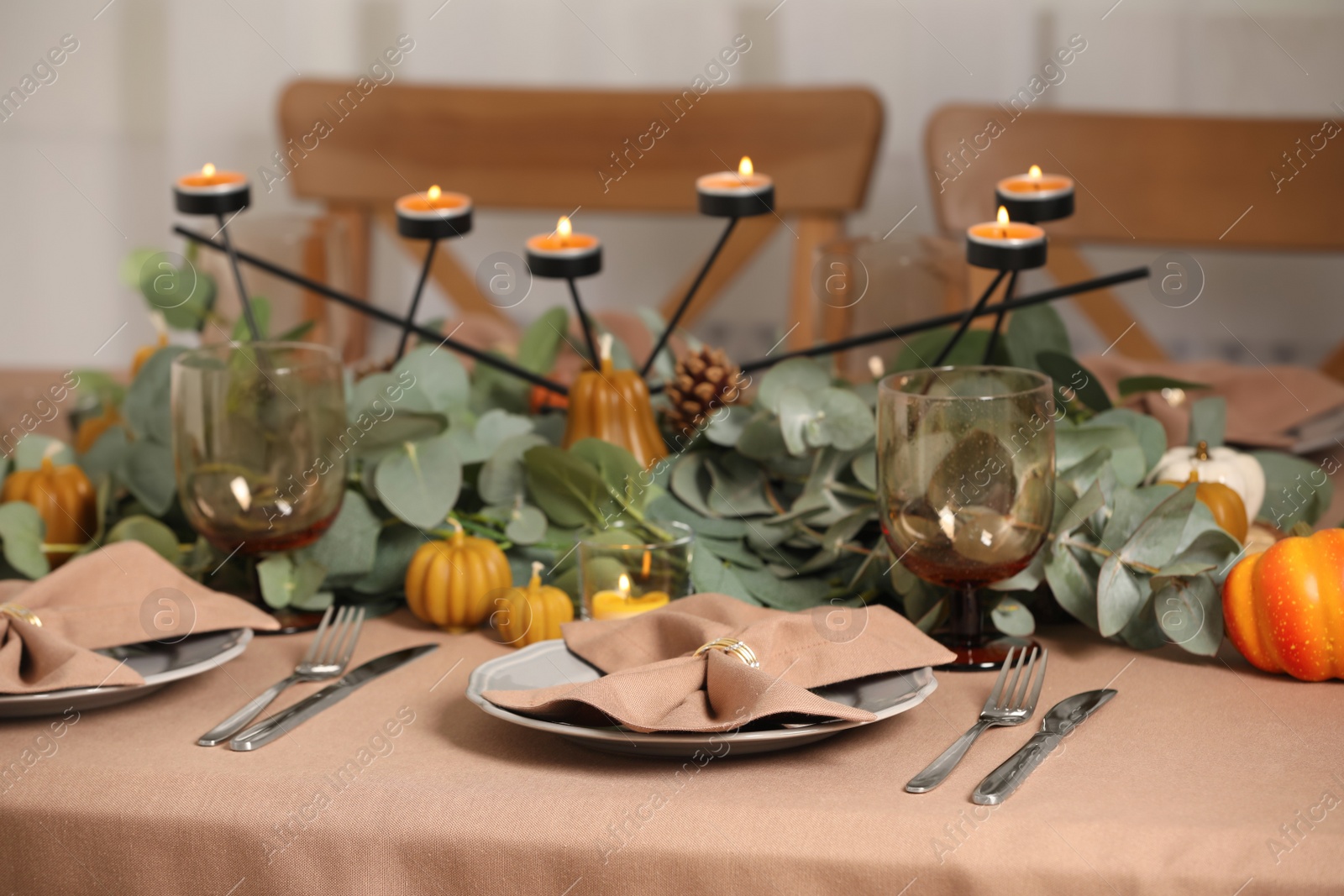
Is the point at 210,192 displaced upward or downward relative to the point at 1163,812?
upward

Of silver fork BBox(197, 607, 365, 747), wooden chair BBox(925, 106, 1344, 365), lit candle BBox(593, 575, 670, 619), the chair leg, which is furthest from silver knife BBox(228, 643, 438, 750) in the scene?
wooden chair BBox(925, 106, 1344, 365)

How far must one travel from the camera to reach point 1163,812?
579mm

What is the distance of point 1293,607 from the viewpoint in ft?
2.34

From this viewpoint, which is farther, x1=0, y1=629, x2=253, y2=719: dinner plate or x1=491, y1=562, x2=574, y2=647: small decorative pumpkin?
x1=491, y1=562, x2=574, y2=647: small decorative pumpkin

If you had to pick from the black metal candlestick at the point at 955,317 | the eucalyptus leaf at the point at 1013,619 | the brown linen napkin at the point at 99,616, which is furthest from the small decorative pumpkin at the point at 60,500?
the eucalyptus leaf at the point at 1013,619

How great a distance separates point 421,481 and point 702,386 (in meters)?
0.22

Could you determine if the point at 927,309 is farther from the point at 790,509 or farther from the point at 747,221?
the point at 747,221

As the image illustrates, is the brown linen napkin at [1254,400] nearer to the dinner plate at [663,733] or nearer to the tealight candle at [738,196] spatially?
the tealight candle at [738,196]

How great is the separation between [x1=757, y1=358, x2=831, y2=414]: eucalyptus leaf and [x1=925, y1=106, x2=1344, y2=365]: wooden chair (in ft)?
4.38

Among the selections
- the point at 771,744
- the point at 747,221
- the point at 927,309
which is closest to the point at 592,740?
the point at 771,744

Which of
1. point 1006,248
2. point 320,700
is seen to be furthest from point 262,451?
point 1006,248

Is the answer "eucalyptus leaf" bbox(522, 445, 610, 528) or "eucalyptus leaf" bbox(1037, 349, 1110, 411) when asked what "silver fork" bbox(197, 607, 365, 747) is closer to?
"eucalyptus leaf" bbox(522, 445, 610, 528)

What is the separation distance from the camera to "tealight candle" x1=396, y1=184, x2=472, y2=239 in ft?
3.17

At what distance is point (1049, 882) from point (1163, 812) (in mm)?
70
